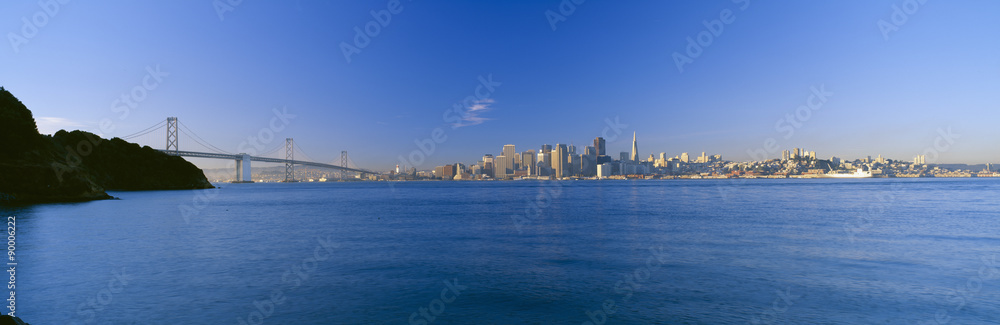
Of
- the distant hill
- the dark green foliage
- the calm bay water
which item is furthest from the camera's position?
the dark green foliage

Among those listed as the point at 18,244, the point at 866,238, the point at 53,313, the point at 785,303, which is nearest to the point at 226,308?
the point at 53,313

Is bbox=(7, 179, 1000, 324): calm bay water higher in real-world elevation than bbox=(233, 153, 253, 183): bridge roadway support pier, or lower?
lower

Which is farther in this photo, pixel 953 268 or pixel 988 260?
pixel 988 260

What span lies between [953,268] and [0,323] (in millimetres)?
28264

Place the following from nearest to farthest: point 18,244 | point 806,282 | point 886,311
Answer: point 886,311, point 806,282, point 18,244

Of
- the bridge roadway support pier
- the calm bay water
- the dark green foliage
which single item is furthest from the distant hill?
the bridge roadway support pier

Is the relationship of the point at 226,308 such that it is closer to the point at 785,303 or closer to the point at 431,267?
the point at 431,267

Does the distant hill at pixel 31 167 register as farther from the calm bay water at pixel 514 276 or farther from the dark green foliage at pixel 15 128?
the calm bay water at pixel 514 276

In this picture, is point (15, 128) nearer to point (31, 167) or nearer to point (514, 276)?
point (31, 167)

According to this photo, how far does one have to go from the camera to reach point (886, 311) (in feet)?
41.2

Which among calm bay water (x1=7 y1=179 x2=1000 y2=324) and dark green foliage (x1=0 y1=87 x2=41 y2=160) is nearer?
calm bay water (x1=7 y1=179 x2=1000 y2=324)

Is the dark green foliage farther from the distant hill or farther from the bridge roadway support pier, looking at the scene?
the bridge roadway support pier

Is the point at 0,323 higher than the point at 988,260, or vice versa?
the point at 0,323

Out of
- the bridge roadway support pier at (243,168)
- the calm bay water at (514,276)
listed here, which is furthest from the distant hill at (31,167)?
the bridge roadway support pier at (243,168)
